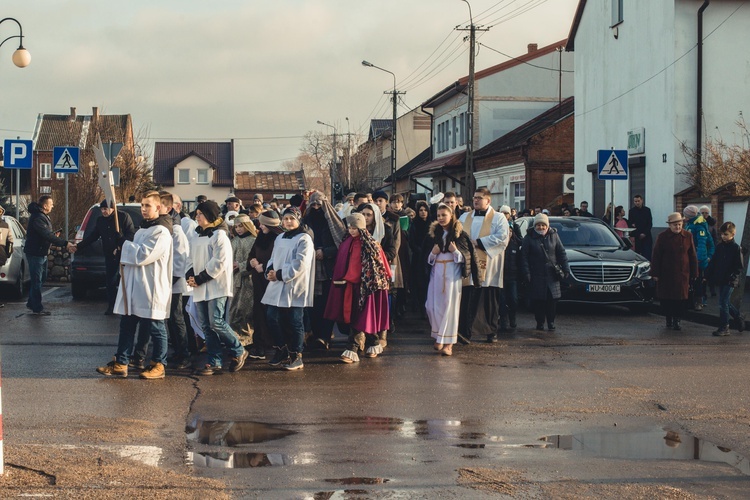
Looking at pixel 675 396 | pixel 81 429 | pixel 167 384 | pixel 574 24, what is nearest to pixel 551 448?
pixel 675 396

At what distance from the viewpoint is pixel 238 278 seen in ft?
39.7

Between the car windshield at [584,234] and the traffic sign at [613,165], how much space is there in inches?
60.9

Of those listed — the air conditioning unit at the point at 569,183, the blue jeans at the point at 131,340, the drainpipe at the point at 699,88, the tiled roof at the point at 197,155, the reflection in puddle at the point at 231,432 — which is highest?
the tiled roof at the point at 197,155

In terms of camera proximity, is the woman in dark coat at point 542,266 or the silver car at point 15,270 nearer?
the woman in dark coat at point 542,266

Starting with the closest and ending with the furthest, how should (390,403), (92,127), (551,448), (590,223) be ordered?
(551,448), (390,403), (590,223), (92,127)

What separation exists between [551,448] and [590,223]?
42.1 feet

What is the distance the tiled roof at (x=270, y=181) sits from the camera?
129 meters

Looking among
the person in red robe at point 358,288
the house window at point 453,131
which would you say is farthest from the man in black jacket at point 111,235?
the house window at point 453,131

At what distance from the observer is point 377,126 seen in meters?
89.7

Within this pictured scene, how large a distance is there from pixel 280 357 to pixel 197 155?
101 metres

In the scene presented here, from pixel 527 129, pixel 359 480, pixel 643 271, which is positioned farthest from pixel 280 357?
pixel 527 129

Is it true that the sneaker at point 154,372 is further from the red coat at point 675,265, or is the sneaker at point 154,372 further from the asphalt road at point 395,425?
the red coat at point 675,265

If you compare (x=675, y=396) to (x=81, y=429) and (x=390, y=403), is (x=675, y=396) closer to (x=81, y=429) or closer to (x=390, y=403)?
(x=390, y=403)

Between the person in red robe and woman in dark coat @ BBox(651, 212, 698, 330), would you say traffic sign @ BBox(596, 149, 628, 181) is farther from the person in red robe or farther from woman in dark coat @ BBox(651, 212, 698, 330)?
the person in red robe
